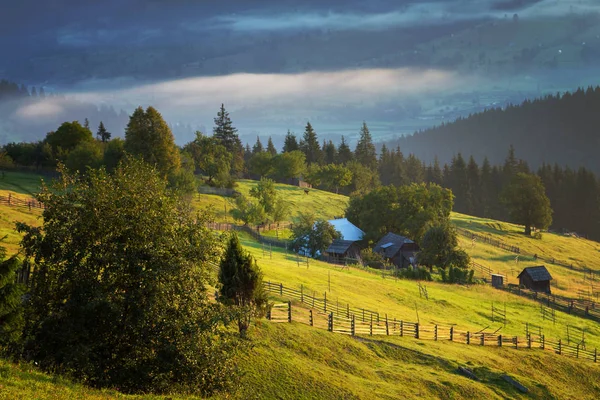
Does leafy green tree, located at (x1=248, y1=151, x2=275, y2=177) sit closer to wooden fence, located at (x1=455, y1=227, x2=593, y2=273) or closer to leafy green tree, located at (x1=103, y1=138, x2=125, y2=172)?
wooden fence, located at (x1=455, y1=227, x2=593, y2=273)

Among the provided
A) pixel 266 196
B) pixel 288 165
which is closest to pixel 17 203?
pixel 266 196

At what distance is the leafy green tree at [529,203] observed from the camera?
4894 inches

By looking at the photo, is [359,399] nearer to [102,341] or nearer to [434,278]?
[102,341]

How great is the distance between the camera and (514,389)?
3319cm

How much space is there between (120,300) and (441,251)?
207 feet

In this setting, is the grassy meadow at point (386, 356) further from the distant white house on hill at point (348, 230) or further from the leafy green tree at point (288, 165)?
the leafy green tree at point (288, 165)

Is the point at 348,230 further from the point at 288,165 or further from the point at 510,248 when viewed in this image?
the point at 288,165

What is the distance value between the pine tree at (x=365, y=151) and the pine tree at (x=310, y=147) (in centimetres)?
1457

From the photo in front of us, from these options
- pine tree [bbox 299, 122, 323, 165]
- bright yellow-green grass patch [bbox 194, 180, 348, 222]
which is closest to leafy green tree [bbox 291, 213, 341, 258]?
bright yellow-green grass patch [bbox 194, 180, 348, 222]

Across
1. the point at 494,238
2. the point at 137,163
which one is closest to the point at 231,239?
the point at 137,163

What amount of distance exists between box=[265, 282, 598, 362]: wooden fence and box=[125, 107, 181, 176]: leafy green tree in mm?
53672

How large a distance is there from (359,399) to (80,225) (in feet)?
47.7

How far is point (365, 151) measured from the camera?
190 m

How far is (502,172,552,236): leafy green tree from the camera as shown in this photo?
124312mm
